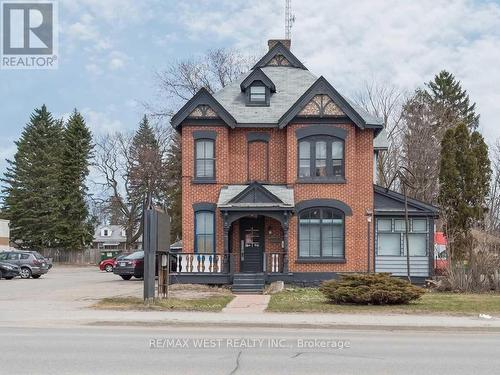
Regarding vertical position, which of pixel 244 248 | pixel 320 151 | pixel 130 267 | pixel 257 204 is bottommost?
pixel 130 267

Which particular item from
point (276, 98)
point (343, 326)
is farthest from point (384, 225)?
point (343, 326)

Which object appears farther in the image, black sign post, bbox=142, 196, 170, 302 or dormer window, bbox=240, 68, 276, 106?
dormer window, bbox=240, 68, 276, 106

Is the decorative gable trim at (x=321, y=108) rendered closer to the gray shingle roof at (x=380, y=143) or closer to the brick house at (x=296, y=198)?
the brick house at (x=296, y=198)

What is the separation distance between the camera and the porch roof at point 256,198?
2934cm

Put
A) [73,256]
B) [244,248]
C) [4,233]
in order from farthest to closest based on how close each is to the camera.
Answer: [73,256]
[4,233]
[244,248]

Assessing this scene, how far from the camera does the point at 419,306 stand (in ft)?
68.5

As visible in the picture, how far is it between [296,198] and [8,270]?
18.0 metres

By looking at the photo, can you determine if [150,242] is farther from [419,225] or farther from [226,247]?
[419,225]

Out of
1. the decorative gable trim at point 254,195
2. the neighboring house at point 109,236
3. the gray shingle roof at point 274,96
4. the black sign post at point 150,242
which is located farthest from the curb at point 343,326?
the neighboring house at point 109,236

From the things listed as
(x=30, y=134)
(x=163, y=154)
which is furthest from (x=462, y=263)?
(x=30, y=134)

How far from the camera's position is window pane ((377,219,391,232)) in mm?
30844

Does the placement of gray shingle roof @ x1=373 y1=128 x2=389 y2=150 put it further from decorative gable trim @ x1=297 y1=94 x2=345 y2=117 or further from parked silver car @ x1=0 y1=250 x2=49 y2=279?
parked silver car @ x1=0 y1=250 x2=49 y2=279

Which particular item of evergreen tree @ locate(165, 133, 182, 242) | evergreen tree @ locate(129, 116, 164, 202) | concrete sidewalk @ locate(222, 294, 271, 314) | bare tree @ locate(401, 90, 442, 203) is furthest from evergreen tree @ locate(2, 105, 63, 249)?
concrete sidewalk @ locate(222, 294, 271, 314)

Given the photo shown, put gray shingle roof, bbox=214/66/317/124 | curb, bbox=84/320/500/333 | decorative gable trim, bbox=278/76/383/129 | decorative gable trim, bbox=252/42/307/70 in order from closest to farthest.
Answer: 1. curb, bbox=84/320/500/333
2. decorative gable trim, bbox=278/76/383/129
3. gray shingle roof, bbox=214/66/317/124
4. decorative gable trim, bbox=252/42/307/70
